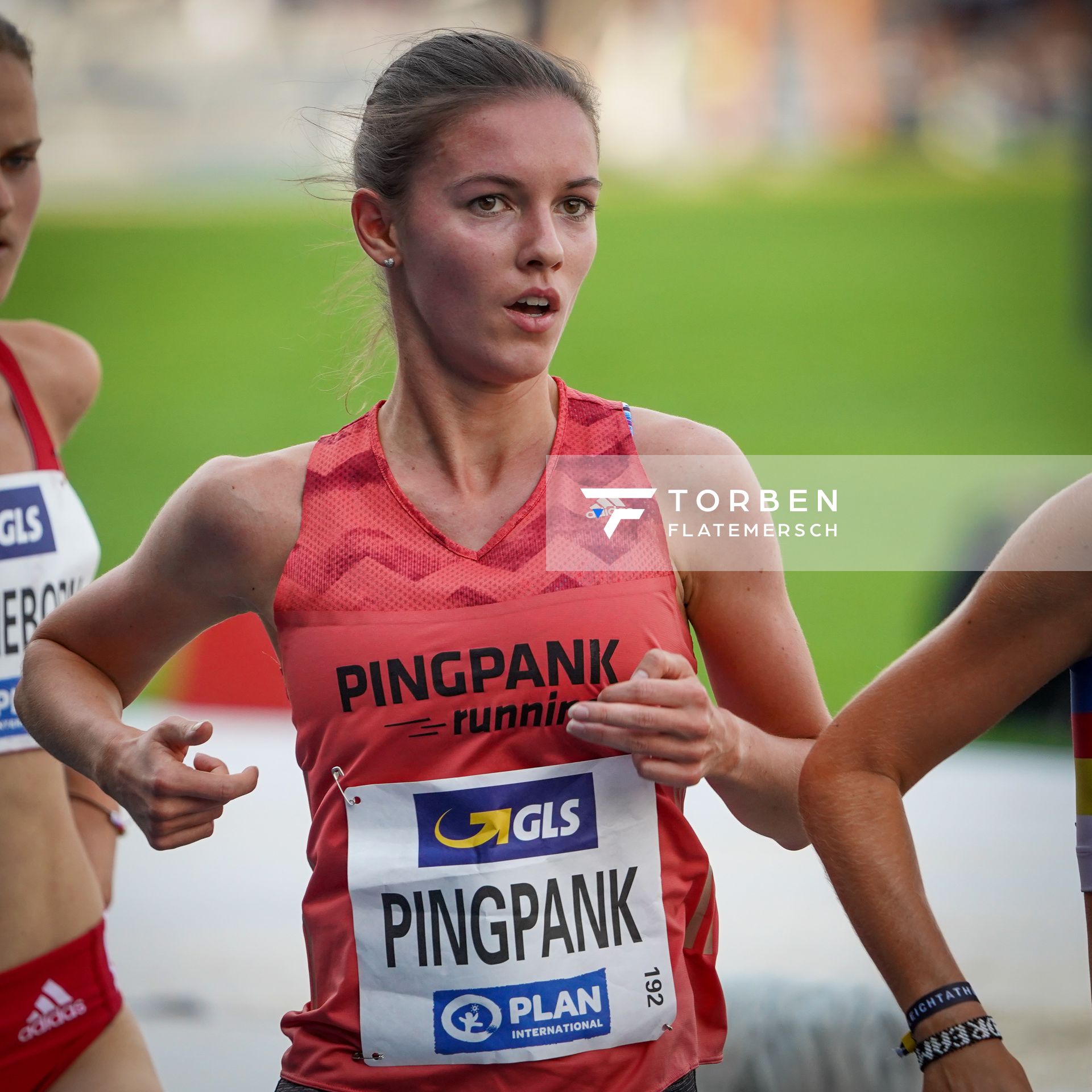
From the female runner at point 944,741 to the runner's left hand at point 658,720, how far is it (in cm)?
13

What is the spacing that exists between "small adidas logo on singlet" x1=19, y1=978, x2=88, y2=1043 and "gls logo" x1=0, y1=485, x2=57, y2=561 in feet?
2.13

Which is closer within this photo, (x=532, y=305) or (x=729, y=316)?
(x=532, y=305)

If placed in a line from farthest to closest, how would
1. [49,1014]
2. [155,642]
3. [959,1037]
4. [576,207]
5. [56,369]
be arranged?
[56,369]
[49,1014]
[155,642]
[576,207]
[959,1037]

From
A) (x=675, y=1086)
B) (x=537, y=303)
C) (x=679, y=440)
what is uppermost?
(x=537, y=303)

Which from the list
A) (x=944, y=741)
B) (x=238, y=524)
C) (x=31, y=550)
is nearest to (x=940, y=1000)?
(x=944, y=741)

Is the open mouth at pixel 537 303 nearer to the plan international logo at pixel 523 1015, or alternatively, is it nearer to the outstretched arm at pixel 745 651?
the outstretched arm at pixel 745 651

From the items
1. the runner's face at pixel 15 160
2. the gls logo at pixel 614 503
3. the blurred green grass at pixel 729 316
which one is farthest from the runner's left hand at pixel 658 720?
the blurred green grass at pixel 729 316

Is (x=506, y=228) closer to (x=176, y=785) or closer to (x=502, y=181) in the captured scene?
(x=502, y=181)

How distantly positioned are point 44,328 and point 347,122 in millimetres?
875

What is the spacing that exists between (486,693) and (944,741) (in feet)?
1.62

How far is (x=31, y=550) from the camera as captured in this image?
2.21 metres

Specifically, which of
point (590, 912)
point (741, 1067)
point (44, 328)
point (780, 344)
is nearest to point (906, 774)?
point (590, 912)

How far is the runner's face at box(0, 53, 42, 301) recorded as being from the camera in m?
2.15

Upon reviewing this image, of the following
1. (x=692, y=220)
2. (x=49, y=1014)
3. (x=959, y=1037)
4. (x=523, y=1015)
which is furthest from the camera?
(x=692, y=220)
